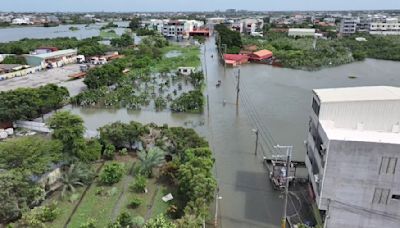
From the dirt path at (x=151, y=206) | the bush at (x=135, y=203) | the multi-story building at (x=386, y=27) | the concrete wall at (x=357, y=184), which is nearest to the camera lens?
the concrete wall at (x=357, y=184)

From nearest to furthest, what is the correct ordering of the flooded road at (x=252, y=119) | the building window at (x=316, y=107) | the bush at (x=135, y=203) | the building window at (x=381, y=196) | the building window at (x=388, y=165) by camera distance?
the building window at (x=388, y=165)
the building window at (x=381, y=196)
the building window at (x=316, y=107)
the bush at (x=135, y=203)
the flooded road at (x=252, y=119)

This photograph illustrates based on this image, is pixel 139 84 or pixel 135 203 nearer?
pixel 135 203

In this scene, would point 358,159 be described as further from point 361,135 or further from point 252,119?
point 252,119

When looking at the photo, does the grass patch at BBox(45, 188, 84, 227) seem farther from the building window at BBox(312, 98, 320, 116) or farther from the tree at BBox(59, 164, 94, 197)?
the building window at BBox(312, 98, 320, 116)

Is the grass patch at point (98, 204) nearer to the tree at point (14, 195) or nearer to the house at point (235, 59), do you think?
the tree at point (14, 195)

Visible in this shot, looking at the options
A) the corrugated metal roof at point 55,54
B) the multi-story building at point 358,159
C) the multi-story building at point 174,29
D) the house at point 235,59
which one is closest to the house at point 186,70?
the house at point 235,59

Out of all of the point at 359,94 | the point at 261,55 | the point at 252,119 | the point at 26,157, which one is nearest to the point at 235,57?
the point at 261,55

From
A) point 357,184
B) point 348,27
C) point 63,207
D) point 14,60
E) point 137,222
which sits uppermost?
point 348,27
